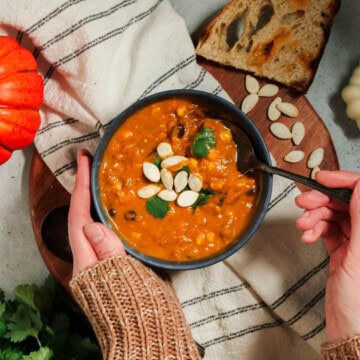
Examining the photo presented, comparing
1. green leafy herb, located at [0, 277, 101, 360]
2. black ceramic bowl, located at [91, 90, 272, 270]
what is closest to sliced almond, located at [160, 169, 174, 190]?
black ceramic bowl, located at [91, 90, 272, 270]

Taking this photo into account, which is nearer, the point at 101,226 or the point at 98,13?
the point at 101,226

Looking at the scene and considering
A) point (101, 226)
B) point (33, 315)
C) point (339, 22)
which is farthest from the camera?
point (339, 22)

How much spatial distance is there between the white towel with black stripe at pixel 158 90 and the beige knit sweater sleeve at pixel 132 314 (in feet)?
0.66

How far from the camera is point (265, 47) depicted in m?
1.91

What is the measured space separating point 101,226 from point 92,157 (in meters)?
0.23

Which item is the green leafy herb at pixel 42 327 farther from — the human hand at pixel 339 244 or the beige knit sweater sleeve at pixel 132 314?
the human hand at pixel 339 244

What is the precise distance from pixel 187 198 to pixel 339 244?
439 mm

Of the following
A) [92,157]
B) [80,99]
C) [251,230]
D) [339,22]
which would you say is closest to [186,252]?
[251,230]

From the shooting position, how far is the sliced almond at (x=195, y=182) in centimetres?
163

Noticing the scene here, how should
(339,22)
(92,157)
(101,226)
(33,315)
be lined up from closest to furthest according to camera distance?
(101,226), (92,157), (33,315), (339,22)

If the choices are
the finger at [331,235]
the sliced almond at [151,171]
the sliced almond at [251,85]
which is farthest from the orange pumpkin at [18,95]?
the finger at [331,235]

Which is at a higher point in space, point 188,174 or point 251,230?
point 188,174

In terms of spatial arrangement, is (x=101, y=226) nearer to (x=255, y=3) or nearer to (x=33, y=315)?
(x=33, y=315)

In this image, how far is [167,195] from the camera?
165cm
